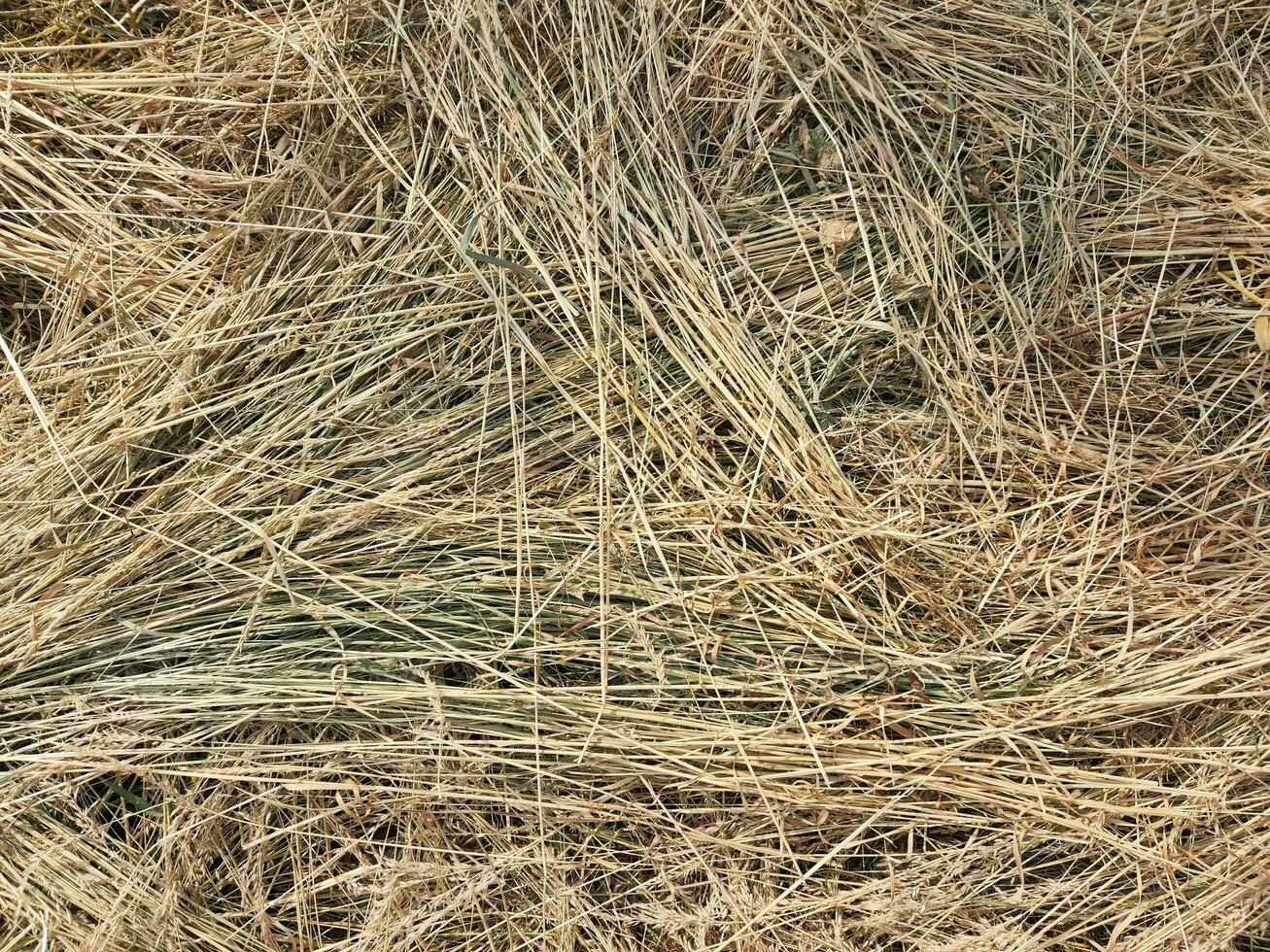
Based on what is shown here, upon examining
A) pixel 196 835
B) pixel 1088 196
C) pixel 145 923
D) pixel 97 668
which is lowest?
pixel 145 923

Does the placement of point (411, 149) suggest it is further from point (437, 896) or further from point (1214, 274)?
point (1214, 274)

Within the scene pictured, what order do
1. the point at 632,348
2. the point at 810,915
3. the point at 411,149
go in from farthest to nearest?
the point at 411,149
the point at 632,348
the point at 810,915

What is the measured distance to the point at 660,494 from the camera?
1.96 metres

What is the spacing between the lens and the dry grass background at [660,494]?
1848 mm

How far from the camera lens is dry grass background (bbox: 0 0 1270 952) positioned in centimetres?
185

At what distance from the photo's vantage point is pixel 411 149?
2.13 meters

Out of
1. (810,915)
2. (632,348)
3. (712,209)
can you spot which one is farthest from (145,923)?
(712,209)

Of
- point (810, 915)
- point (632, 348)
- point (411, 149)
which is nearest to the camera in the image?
point (810, 915)

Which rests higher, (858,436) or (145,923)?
(858,436)

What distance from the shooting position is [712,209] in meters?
2.09

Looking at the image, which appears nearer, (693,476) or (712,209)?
(693,476)

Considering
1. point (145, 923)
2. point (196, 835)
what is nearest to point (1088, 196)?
point (196, 835)

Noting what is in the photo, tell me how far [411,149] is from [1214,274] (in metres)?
1.77

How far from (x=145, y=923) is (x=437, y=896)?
1.85 ft
